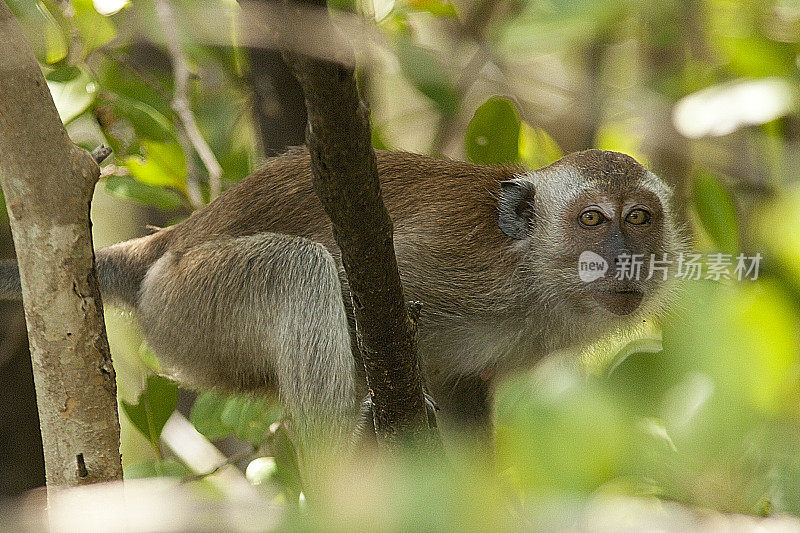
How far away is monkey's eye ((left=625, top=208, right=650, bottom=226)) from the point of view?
4.54m

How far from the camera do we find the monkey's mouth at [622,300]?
4336 millimetres

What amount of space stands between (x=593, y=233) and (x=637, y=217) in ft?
0.82

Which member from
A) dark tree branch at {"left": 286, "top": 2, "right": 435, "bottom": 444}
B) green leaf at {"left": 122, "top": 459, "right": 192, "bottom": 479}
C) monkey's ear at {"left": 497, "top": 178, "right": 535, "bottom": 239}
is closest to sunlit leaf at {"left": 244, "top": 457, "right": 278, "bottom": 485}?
green leaf at {"left": 122, "top": 459, "right": 192, "bottom": 479}

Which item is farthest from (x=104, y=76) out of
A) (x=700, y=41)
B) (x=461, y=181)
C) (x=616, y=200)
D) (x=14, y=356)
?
(x=700, y=41)

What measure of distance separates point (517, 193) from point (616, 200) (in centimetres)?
56

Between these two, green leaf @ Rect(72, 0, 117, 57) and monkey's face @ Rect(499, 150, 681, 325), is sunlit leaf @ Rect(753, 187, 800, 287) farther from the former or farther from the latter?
green leaf @ Rect(72, 0, 117, 57)

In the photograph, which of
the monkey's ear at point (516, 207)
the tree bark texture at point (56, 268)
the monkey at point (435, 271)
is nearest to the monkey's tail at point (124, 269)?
the monkey at point (435, 271)

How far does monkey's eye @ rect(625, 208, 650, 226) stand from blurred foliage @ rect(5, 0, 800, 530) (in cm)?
35

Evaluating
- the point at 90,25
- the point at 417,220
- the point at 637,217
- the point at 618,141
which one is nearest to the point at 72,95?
the point at 90,25

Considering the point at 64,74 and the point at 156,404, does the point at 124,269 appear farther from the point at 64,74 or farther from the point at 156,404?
the point at 64,74

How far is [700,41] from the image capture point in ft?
24.1

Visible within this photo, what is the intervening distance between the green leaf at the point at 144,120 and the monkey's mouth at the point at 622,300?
268 cm

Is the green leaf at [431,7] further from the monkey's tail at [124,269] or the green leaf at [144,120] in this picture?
the monkey's tail at [124,269]

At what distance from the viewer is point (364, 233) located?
8.94 feet
